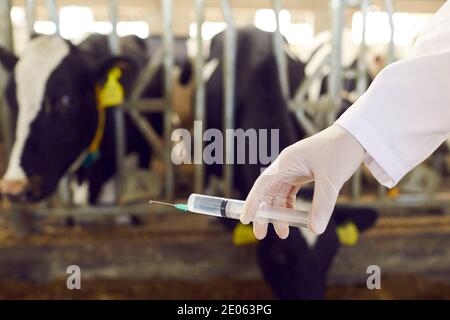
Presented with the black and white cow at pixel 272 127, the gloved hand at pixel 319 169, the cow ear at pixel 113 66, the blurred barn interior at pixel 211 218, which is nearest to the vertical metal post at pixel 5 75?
the blurred barn interior at pixel 211 218

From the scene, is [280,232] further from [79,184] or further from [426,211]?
[426,211]

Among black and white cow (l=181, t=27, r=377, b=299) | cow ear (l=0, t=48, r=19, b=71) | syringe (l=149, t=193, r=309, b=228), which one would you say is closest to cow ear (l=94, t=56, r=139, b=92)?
cow ear (l=0, t=48, r=19, b=71)

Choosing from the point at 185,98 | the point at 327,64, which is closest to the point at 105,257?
the point at 185,98

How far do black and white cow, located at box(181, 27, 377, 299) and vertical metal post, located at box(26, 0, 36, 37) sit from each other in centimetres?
68

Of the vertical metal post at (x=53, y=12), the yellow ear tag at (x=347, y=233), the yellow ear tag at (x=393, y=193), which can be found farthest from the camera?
the yellow ear tag at (x=393, y=193)

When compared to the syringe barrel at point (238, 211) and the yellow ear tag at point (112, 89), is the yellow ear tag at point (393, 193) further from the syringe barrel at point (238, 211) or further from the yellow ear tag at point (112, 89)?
the syringe barrel at point (238, 211)

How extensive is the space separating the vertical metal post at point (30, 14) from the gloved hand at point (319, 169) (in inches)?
50.6

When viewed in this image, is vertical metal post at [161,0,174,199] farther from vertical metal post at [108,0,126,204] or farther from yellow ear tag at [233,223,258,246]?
yellow ear tag at [233,223,258,246]

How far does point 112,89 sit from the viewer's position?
1.70 metres

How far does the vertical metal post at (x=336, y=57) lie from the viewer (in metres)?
1.73

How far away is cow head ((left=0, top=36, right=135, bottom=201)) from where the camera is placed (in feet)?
5.14

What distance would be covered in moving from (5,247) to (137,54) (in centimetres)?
96

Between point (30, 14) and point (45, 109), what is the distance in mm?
355

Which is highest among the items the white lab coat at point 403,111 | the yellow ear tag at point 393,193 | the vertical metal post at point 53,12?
the vertical metal post at point 53,12
